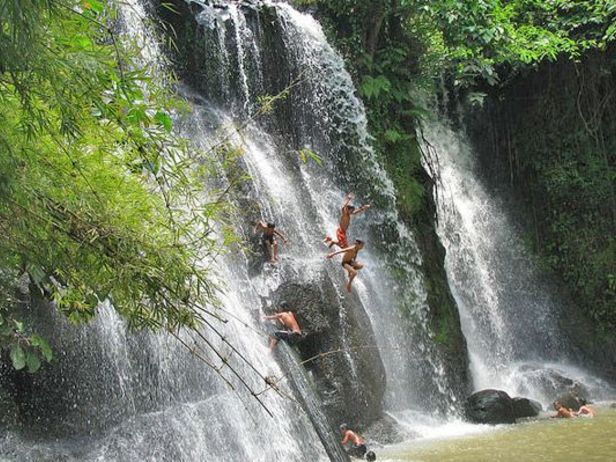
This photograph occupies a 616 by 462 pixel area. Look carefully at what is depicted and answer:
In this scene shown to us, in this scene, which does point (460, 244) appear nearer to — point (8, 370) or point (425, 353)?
point (425, 353)

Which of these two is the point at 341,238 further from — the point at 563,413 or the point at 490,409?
the point at 563,413

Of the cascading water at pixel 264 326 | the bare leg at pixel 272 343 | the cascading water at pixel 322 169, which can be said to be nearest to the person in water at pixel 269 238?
the cascading water at pixel 264 326

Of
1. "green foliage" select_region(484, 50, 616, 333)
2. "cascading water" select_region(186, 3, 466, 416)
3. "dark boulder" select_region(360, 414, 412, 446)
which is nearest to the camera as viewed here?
"dark boulder" select_region(360, 414, 412, 446)

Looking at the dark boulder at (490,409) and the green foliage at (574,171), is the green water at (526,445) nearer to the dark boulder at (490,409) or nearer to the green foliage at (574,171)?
the dark boulder at (490,409)

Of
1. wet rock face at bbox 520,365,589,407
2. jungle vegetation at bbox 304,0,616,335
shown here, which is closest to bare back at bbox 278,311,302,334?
jungle vegetation at bbox 304,0,616,335

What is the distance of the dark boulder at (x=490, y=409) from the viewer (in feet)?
33.4

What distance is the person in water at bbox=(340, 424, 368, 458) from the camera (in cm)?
793

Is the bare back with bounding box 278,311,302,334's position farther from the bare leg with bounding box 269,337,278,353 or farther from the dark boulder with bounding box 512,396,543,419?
the dark boulder with bounding box 512,396,543,419

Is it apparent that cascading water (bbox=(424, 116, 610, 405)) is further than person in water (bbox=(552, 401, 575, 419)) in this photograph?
Yes

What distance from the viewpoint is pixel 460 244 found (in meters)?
14.1

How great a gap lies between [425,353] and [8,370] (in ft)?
22.7

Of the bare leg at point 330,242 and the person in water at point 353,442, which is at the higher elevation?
the bare leg at point 330,242

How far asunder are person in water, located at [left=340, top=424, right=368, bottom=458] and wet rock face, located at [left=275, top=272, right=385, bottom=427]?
9.8 inches

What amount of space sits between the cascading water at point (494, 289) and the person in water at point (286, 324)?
185 inches
